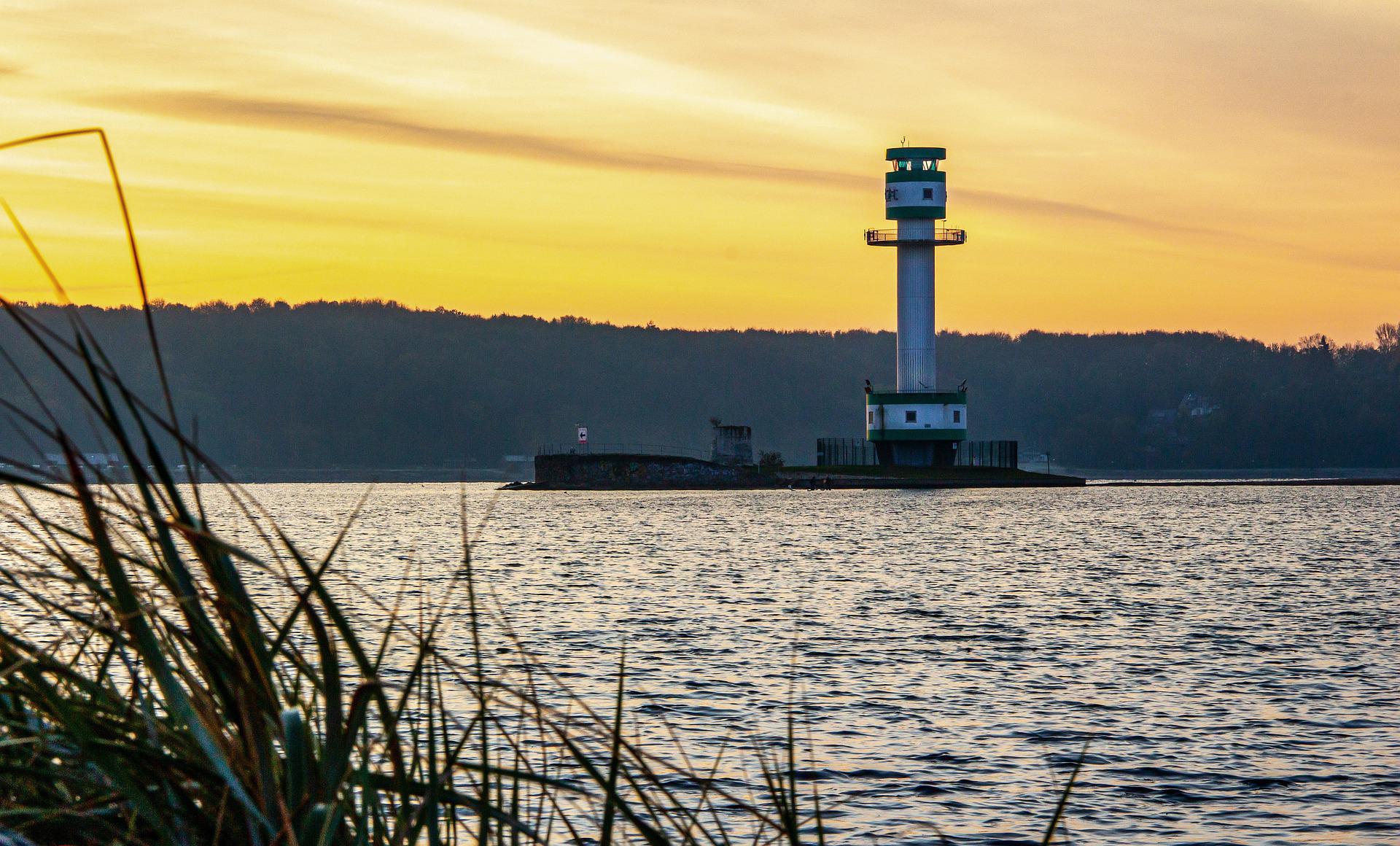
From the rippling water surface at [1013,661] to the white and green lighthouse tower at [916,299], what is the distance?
77.5 feet

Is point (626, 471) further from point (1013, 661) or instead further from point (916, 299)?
point (1013, 661)

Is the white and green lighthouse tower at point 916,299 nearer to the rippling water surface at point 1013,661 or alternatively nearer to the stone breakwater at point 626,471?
the stone breakwater at point 626,471

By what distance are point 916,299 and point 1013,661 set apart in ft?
164

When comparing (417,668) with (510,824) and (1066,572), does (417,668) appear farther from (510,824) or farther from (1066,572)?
(1066,572)

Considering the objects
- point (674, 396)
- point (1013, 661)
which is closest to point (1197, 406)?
point (674, 396)

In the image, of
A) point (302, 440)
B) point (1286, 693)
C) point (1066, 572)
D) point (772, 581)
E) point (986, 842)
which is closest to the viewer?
point (986, 842)

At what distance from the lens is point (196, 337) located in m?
165

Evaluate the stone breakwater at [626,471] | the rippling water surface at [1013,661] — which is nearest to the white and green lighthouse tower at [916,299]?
the stone breakwater at [626,471]

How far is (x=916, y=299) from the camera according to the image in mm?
64750

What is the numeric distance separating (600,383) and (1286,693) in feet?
566

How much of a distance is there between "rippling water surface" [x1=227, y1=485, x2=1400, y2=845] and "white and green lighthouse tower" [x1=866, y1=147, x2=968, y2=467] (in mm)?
23633

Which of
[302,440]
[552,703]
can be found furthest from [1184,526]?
[302,440]

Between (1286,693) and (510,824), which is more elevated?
(510,824)

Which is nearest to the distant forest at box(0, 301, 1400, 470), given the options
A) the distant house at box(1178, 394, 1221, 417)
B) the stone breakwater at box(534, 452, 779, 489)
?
the distant house at box(1178, 394, 1221, 417)
